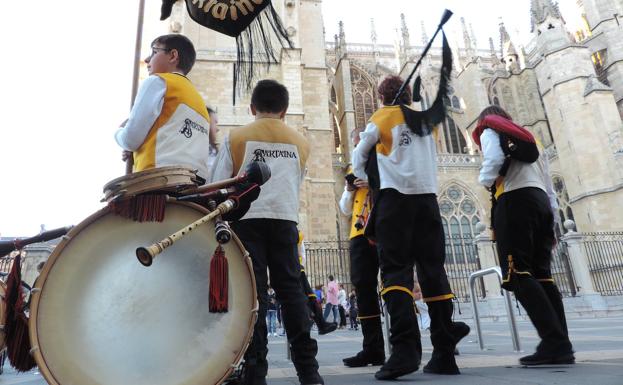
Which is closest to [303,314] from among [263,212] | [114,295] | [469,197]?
[263,212]

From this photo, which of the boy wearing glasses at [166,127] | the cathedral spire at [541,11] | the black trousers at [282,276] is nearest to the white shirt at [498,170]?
the black trousers at [282,276]

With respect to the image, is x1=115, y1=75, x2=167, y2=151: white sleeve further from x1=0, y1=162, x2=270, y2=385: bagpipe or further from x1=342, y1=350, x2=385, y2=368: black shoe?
x1=342, y1=350, x2=385, y2=368: black shoe

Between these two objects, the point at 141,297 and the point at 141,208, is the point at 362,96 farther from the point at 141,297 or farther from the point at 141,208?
the point at 141,297

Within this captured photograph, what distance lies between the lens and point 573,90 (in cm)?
2042

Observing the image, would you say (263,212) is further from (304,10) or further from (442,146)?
(442,146)

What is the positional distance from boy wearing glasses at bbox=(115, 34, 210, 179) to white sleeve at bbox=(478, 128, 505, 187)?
72.7 inches

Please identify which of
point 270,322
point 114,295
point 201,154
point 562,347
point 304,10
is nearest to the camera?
point 114,295

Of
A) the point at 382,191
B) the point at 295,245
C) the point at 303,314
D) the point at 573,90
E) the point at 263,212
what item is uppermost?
the point at 573,90

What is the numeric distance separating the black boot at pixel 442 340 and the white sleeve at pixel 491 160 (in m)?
0.89

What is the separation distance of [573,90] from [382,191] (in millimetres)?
21964

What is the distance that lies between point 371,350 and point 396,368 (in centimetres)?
94

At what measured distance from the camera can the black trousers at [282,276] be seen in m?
2.23

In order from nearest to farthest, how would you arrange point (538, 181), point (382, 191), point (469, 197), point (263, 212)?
point (263, 212), point (382, 191), point (538, 181), point (469, 197)

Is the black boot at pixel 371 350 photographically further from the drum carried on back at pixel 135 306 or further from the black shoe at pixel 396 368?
the drum carried on back at pixel 135 306
